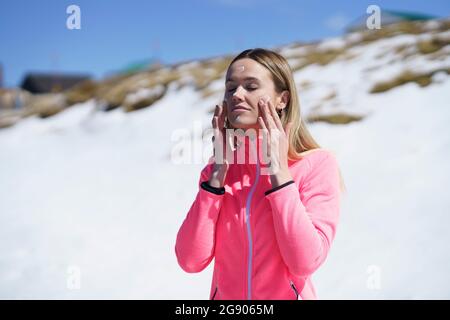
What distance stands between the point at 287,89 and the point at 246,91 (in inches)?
6.1

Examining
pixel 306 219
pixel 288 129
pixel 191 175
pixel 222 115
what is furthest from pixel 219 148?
pixel 191 175

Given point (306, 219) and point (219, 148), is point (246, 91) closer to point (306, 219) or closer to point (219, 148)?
point (219, 148)

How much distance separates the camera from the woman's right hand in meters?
1.25

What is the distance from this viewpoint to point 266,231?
1.21m

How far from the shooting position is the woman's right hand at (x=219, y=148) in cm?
125

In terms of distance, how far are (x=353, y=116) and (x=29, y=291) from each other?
5.09 meters

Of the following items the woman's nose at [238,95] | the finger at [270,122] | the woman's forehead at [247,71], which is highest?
the woman's forehead at [247,71]

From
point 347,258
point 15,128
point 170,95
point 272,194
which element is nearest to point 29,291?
point 347,258

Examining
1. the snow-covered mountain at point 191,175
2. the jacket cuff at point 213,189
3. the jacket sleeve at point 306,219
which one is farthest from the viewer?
the snow-covered mountain at point 191,175

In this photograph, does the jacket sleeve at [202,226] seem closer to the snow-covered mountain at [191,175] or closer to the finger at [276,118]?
the finger at [276,118]

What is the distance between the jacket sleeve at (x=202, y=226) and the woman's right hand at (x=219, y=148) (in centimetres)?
3

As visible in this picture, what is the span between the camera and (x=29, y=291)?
15.6ft

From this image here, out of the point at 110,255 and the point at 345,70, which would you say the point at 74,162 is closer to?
the point at 110,255

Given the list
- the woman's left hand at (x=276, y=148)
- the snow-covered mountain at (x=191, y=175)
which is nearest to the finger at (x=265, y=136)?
the woman's left hand at (x=276, y=148)
